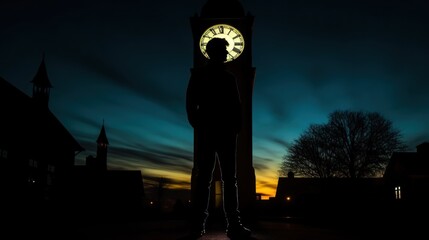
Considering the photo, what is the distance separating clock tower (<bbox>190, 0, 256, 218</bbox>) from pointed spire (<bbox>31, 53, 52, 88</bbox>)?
33.6 metres

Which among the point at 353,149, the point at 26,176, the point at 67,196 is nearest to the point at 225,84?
the point at 26,176

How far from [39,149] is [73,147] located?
924cm

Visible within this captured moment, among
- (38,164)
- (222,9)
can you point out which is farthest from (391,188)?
(38,164)

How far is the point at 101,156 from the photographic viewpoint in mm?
75000

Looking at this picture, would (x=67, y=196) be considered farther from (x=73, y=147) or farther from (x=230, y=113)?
→ (x=230, y=113)

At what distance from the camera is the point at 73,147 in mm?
43656

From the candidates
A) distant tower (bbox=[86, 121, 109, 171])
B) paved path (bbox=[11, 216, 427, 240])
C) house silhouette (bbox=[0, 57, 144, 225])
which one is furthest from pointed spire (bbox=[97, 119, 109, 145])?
paved path (bbox=[11, 216, 427, 240])

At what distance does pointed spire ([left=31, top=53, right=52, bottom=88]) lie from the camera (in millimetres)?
51094

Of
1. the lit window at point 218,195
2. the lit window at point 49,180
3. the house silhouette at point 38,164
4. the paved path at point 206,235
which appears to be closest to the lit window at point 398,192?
the house silhouette at point 38,164

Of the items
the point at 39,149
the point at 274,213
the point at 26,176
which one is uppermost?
the point at 39,149

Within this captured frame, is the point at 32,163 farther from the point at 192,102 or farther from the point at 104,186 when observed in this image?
the point at 192,102

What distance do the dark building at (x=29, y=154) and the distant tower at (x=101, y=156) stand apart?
28.2 meters

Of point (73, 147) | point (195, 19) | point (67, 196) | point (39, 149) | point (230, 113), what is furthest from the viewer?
point (73, 147)

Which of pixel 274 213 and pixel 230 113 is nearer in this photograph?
pixel 230 113
